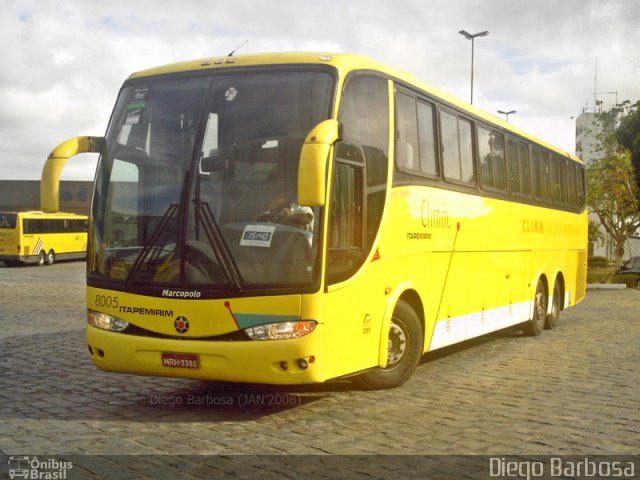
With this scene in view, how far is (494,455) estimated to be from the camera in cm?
653

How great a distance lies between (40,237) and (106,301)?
3955cm

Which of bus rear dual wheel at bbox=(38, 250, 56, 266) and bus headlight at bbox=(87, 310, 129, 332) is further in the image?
bus rear dual wheel at bbox=(38, 250, 56, 266)

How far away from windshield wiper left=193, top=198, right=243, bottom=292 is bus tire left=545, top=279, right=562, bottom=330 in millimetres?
10840

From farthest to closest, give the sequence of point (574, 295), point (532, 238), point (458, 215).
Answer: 1. point (574, 295)
2. point (532, 238)
3. point (458, 215)

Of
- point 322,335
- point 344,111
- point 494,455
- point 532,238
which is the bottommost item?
point 494,455

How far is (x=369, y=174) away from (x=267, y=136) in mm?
1292

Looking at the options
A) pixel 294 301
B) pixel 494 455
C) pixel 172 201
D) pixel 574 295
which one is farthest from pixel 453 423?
pixel 574 295

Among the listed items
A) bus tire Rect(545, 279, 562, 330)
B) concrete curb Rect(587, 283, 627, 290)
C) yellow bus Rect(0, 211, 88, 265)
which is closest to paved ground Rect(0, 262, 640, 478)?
bus tire Rect(545, 279, 562, 330)

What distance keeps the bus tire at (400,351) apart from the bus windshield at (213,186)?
2123 millimetres

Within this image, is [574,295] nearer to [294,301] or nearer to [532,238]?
[532,238]

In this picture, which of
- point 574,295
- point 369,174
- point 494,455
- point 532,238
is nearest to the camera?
point 494,455

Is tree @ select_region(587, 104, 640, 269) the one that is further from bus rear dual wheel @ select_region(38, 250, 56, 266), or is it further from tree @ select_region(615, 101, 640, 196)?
bus rear dual wheel @ select_region(38, 250, 56, 266)

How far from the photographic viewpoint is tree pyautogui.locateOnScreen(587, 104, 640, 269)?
50312 millimetres

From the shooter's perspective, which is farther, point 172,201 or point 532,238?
point 532,238
